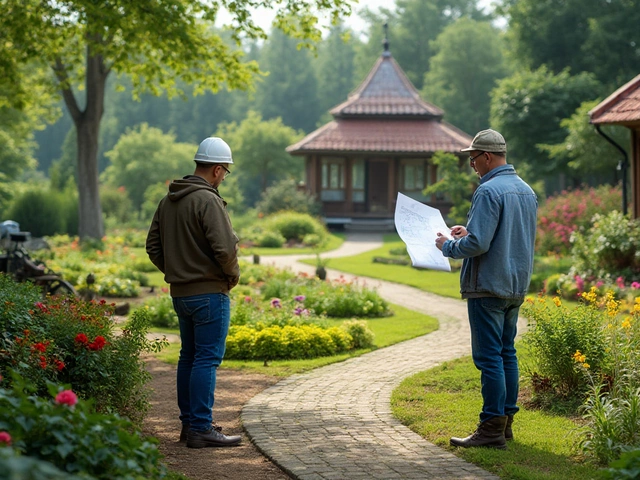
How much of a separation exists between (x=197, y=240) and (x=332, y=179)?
33975mm

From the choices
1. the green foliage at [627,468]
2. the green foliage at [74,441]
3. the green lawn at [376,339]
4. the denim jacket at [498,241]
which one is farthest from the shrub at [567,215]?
the green foliage at [74,441]

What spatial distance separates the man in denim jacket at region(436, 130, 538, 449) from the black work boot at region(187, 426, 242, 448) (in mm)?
1503

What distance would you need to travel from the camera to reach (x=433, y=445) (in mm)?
6062

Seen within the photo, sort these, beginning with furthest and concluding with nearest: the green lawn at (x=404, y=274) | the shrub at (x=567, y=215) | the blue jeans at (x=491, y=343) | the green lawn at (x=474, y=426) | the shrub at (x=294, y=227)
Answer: the shrub at (x=294, y=227)
the shrub at (x=567, y=215)
the green lawn at (x=404, y=274)
the blue jeans at (x=491, y=343)
the green lawn at (x=474, y=426)

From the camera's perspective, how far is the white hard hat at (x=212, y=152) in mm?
5922

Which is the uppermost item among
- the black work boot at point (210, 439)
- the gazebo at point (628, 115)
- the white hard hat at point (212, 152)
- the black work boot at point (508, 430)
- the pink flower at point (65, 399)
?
the gazebo at point (628, 115)

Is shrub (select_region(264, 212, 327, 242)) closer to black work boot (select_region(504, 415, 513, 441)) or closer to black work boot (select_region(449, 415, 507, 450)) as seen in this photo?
black work boot (select_region(504, 415, 513, 441))

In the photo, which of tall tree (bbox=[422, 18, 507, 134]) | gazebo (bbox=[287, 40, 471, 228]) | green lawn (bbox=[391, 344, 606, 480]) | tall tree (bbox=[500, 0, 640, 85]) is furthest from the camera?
tall tree (bbox=[422, 18, 507, 134])

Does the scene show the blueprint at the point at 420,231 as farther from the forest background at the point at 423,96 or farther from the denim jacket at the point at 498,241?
the forest background at the point at 423,96

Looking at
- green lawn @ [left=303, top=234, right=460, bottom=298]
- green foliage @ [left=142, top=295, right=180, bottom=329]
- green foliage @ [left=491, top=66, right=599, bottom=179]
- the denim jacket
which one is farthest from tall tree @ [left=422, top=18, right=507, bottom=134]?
the denim jacket

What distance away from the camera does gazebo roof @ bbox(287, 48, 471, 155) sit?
36.5 meters

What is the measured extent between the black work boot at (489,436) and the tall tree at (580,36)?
41.0 meters

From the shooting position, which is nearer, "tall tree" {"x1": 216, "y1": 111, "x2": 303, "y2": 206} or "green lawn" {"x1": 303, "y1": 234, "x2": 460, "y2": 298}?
"green lawn" {"x1": 303, "y1": 234, "x2": 460, "y2": 298}

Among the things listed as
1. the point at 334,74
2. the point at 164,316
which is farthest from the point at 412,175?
the point at 334,74
